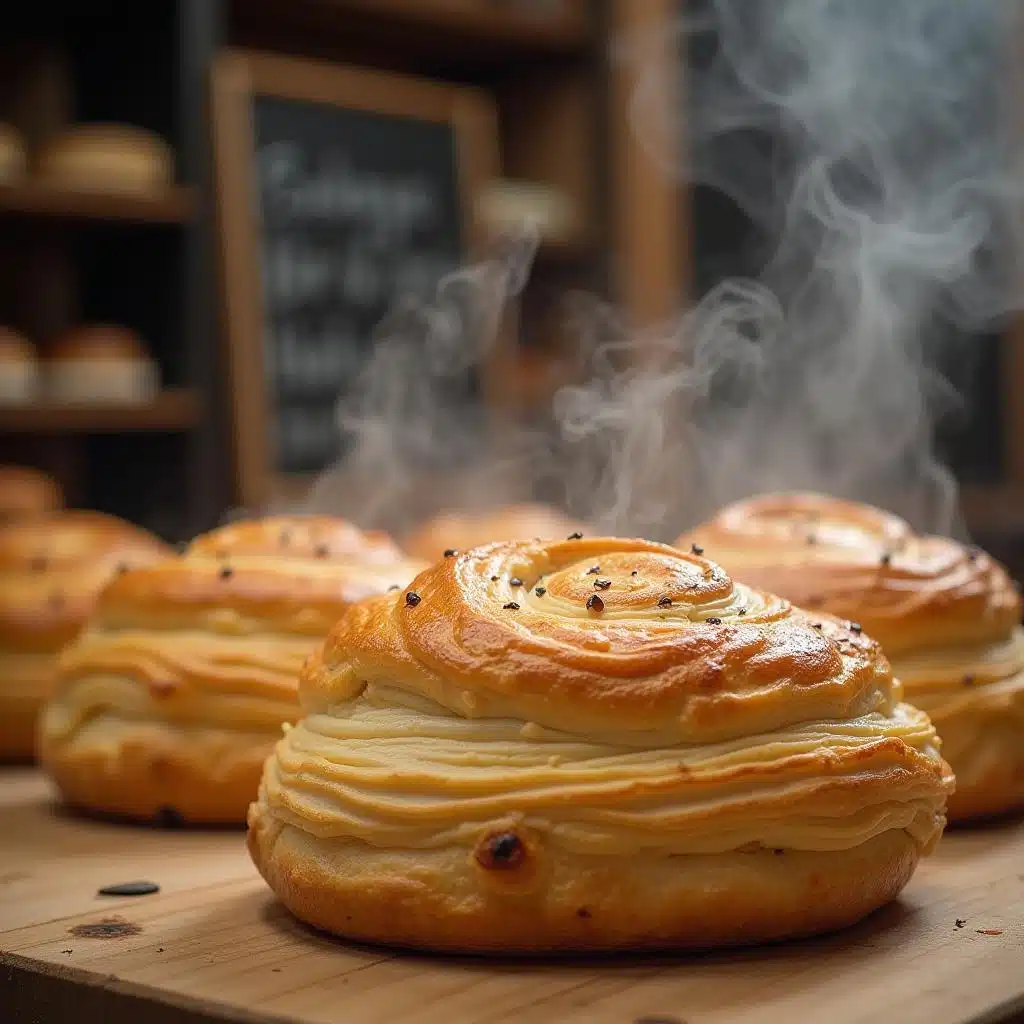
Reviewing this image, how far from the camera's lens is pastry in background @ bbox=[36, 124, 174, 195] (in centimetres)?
397

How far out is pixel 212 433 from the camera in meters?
4.23

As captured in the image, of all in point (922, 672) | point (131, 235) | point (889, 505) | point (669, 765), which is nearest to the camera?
point (669, 765)

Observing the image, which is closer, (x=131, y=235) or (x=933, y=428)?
(x=131, y=235)

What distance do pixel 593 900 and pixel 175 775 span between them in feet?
2.87

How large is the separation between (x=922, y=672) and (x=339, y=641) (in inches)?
32.1

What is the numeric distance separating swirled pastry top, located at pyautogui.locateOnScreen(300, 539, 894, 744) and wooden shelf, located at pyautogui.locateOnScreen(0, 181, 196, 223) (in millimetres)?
2554

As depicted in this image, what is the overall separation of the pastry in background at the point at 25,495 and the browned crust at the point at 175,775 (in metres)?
1.54

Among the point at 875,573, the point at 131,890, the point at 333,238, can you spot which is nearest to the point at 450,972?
the point at 131,890

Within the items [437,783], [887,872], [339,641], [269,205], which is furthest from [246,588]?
[269,205]

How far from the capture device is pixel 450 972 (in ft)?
4.60

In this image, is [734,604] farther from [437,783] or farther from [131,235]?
[131,235]

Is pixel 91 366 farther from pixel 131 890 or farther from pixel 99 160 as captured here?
pixel 131 890

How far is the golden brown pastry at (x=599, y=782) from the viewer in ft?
4.66

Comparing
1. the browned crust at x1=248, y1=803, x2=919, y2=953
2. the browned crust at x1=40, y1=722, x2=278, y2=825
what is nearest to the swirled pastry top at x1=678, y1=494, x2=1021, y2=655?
the browned crust at x1=248, y1=803, x2=919, y2=953
